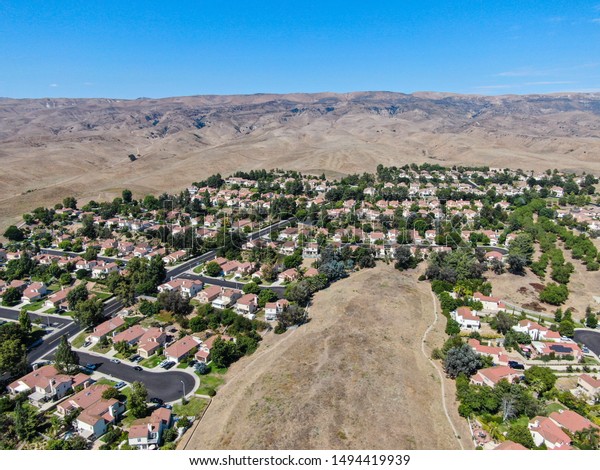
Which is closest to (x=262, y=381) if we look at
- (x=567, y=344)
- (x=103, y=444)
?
(x=103, y=444)

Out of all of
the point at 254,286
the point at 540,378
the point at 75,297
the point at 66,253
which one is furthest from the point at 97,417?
the point at 66,253

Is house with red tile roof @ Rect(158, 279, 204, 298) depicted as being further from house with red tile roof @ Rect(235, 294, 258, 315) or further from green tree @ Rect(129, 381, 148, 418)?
green tree @ Rect(129, 381, 148, 418)

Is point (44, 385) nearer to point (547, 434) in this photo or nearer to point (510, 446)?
point (510, 446)

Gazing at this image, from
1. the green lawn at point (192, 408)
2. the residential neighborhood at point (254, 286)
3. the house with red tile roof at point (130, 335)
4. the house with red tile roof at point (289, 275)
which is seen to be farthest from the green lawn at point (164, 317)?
the house with red tile roof at point (289, 275)

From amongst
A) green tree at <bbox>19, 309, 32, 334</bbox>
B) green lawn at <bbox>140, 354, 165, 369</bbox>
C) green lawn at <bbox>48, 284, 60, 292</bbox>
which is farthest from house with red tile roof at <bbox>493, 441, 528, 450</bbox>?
green lawn at <bbox>48, 284, 60, 292</bbox>

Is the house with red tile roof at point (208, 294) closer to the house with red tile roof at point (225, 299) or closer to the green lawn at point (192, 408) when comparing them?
the house with red tile roof at point (225, 299)

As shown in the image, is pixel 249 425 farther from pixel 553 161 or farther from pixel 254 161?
pixel 553 161
